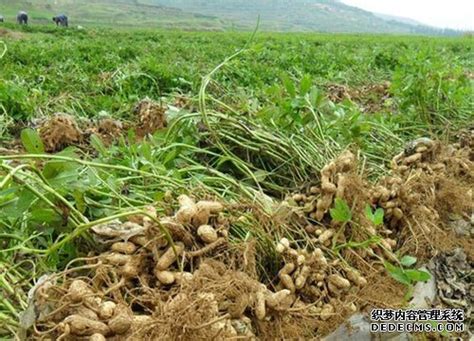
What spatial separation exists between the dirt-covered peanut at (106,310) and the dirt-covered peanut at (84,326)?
2 cm

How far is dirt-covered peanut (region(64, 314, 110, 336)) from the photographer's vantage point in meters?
1.15

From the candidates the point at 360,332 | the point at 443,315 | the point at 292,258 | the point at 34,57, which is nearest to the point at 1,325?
the point at 292,258

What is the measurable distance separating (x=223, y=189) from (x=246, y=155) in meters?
0.36

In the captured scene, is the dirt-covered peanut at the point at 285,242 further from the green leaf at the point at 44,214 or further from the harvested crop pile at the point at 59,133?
the harvested crop pile at the point at 59,133

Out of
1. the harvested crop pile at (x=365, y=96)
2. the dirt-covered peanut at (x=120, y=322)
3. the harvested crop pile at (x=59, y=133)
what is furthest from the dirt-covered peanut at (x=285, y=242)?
the harvested crop pile at (x=365, y=96)

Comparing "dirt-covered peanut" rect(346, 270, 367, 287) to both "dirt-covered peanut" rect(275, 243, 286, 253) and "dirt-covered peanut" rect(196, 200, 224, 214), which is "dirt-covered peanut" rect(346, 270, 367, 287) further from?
"dirt-covered peanut" rect(196, 200, 224, 214)

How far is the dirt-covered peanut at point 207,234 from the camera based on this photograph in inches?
56.5

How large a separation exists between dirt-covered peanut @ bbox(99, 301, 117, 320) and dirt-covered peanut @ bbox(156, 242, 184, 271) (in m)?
0.17

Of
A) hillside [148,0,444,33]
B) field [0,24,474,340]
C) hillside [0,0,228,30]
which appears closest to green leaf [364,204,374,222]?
field [0,24,474,340]

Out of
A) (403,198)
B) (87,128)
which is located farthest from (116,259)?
(87,128)

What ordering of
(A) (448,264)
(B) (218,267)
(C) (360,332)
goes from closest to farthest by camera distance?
1. (B) (218,267)
2. (C) (360,332)
3. (A) (448,264)

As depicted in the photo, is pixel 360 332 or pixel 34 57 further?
pixel 34 57

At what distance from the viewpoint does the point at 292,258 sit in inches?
63.4

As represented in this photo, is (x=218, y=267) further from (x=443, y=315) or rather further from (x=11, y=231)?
(x=443, y=315)
